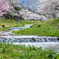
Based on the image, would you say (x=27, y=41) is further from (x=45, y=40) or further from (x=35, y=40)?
(x=45, y=40)

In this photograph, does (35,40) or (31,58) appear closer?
(31,58)

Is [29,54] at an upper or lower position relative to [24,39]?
upper

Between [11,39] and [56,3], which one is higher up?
[56,3]

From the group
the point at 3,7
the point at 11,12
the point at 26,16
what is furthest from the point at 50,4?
the point at 26,16

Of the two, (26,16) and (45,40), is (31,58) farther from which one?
(26,16)

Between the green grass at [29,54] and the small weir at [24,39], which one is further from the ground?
the green grass at [29,54]

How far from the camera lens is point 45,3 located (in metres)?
21.2

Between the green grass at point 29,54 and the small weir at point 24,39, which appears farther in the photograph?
the small weir at point 24,39

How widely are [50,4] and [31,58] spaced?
1700cm

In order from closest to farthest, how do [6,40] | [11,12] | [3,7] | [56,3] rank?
[3,7], [6,40], [56,3], [11,12]

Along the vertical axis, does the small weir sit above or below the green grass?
below

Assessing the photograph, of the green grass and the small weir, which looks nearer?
the green grass

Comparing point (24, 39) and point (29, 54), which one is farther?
point (24, 39)

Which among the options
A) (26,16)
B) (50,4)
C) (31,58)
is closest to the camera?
(31,58)
